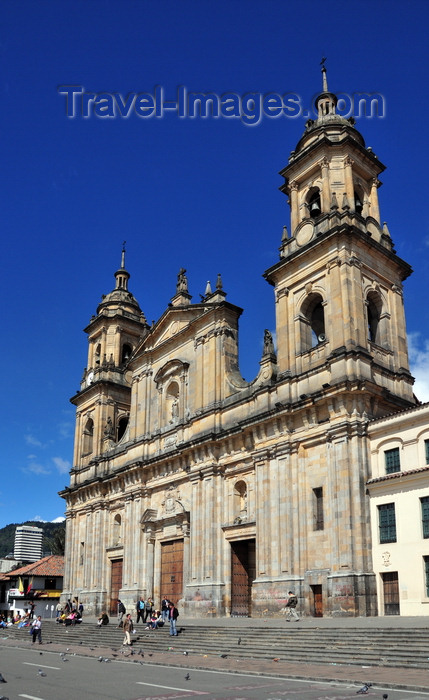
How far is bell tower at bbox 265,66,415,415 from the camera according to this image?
30234mm

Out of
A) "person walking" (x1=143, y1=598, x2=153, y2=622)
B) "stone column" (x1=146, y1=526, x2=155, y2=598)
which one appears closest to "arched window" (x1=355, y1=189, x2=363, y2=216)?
"stone column" (x1=146, y1=526, x2=155, y2=598)

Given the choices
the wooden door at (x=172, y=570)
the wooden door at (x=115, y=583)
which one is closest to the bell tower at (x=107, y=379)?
the wooden door at (x=115, y=583)

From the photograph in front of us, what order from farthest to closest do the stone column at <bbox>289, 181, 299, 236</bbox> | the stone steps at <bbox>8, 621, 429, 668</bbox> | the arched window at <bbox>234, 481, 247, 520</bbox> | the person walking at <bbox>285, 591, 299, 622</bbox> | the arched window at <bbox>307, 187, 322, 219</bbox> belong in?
1. the stone column at <bbox>289, 181, 299, 236</bbox>
2. the arched window at <bbox>307, 187, 322, 219</bbox>
3. the arched window at <bbox>234, 481, 247, 520</bbox>
4. the person walking at <bbox>285, 591, 299, 622</bbox>
5. the stone steps at <bbox>8, 621, 429, 668</bbox>

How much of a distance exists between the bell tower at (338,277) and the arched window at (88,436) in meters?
24.6

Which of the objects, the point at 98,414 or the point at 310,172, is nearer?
the point at 310,172

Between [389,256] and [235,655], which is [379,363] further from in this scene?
[235,655]

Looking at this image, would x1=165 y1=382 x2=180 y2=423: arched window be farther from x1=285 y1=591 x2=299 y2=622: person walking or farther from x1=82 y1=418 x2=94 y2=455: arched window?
x1=285 y1=591 x2=299 y2=622: person walking

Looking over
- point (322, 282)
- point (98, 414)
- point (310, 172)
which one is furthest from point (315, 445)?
point (98, 414)

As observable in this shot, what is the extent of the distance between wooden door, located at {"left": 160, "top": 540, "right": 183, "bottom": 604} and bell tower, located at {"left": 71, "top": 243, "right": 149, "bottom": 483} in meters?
11.9

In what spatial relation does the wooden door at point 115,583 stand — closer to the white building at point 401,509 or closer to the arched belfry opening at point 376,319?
the white building at point 401,509

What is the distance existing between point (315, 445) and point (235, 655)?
425 inches

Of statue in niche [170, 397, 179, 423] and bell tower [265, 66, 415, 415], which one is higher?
bell tower [265, 66, 415, 415]

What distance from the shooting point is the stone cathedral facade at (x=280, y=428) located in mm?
28594

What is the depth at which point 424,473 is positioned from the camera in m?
25.4
